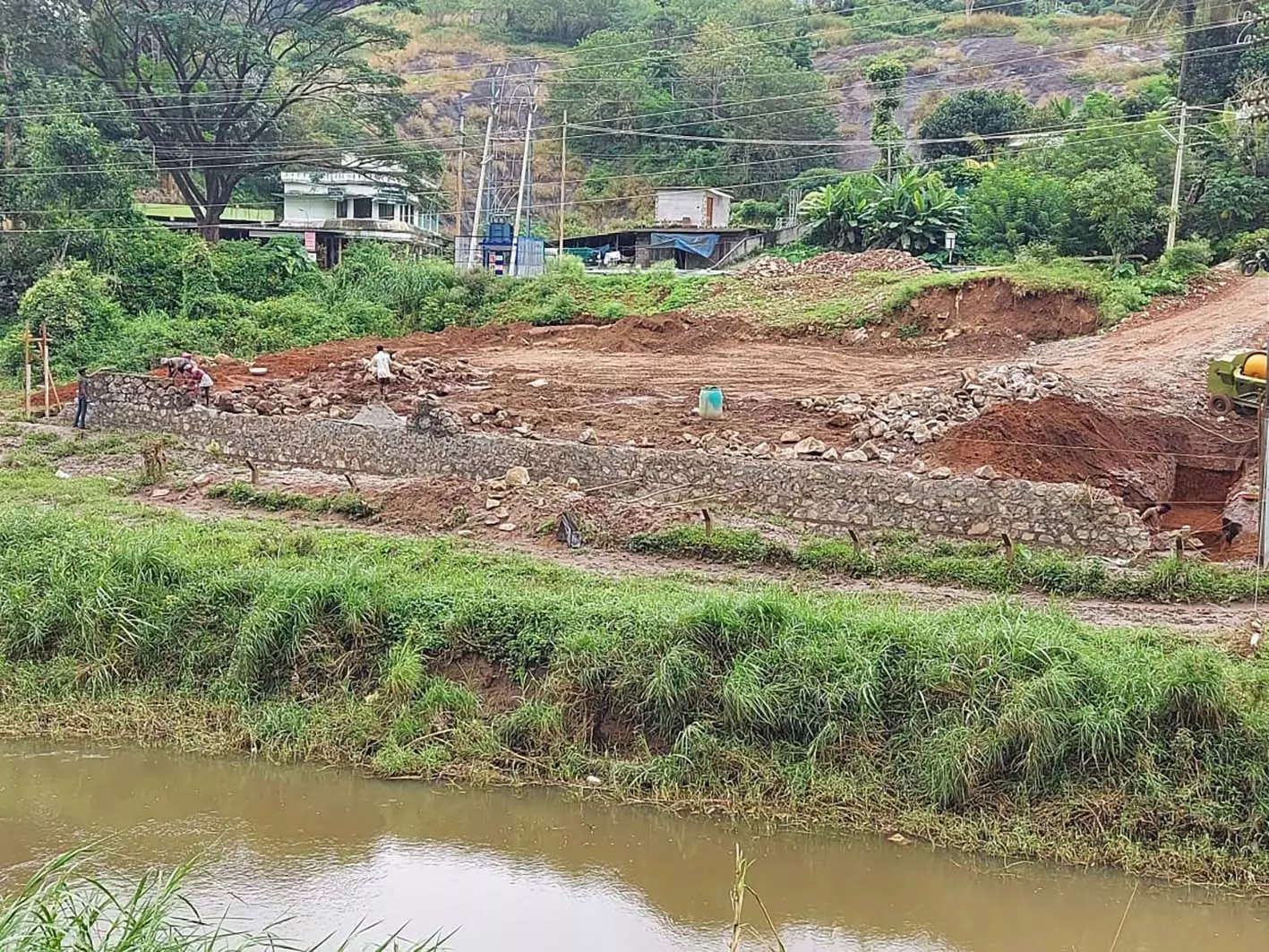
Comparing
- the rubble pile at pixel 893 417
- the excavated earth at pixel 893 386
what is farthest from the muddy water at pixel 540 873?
the rubble pile at pixel 893 417

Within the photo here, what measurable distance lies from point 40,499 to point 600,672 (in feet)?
31.2

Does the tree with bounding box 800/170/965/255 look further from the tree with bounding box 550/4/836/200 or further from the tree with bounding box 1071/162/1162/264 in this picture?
the tree with bounding box 550/4/836/200

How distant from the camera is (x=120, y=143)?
34.6 metres

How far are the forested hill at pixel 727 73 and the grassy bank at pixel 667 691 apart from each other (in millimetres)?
41573

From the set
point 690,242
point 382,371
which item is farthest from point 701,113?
point 382,371

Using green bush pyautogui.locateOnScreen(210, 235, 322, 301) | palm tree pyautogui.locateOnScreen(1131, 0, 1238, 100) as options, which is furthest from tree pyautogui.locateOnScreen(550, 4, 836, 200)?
green bush pyautogui.locateOnScreen(210, 235, 322, 301)

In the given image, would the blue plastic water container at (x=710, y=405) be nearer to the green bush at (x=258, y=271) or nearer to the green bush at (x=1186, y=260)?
the green bush at (x=1186, y=260)

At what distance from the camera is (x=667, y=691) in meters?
9.92

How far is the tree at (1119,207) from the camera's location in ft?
102

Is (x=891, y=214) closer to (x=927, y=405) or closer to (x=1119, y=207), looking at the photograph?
(x=1119, y=207)

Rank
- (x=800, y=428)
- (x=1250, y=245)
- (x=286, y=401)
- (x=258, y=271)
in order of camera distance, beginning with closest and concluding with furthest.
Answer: (x=800, y=428) < (x=286, y=401) < (x=1250, y=245) < (x=258, y=271)

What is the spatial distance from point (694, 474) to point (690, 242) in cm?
3036

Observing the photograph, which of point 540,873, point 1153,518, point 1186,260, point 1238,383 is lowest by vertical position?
point 540,873

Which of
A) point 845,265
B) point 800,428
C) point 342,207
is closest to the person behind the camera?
point 800,428
